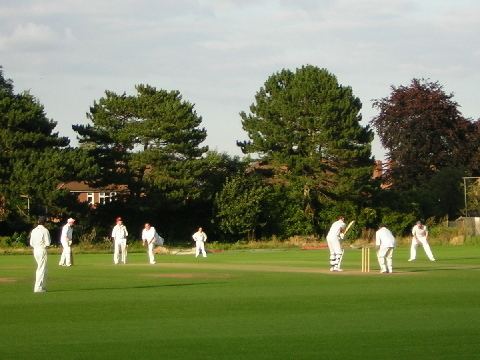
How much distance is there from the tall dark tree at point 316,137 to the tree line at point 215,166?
9 centimetres

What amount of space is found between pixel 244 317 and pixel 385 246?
13.8m

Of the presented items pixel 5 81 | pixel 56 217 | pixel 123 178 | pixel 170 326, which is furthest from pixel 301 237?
pixel 170 326

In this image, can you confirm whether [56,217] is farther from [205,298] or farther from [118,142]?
[205,298]

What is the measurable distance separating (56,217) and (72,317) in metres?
49.0

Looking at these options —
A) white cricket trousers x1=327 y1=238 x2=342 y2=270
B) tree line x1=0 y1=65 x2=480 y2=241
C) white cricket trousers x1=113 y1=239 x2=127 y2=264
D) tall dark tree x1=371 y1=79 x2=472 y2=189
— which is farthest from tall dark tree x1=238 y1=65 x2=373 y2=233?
white cricket trousers x1=327 y1=238 x2=342 y2=270

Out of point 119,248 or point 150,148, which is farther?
point 150,148

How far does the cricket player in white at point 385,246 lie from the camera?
3112 centimetres

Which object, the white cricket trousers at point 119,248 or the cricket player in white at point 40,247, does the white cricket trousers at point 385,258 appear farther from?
the white cricket trousers at point 119,248

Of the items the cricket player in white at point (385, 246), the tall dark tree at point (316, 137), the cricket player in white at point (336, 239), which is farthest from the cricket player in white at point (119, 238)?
the tall dark tree at point (316, 137)

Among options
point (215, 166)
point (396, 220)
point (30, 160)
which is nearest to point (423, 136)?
point (396, 220)

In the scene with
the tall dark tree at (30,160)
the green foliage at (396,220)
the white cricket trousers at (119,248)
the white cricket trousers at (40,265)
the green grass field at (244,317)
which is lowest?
the green grass field at (244,317)

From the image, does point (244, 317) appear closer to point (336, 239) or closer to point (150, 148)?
point (336, 239)

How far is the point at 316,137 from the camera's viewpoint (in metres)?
74.8

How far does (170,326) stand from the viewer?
1669 centimetres
